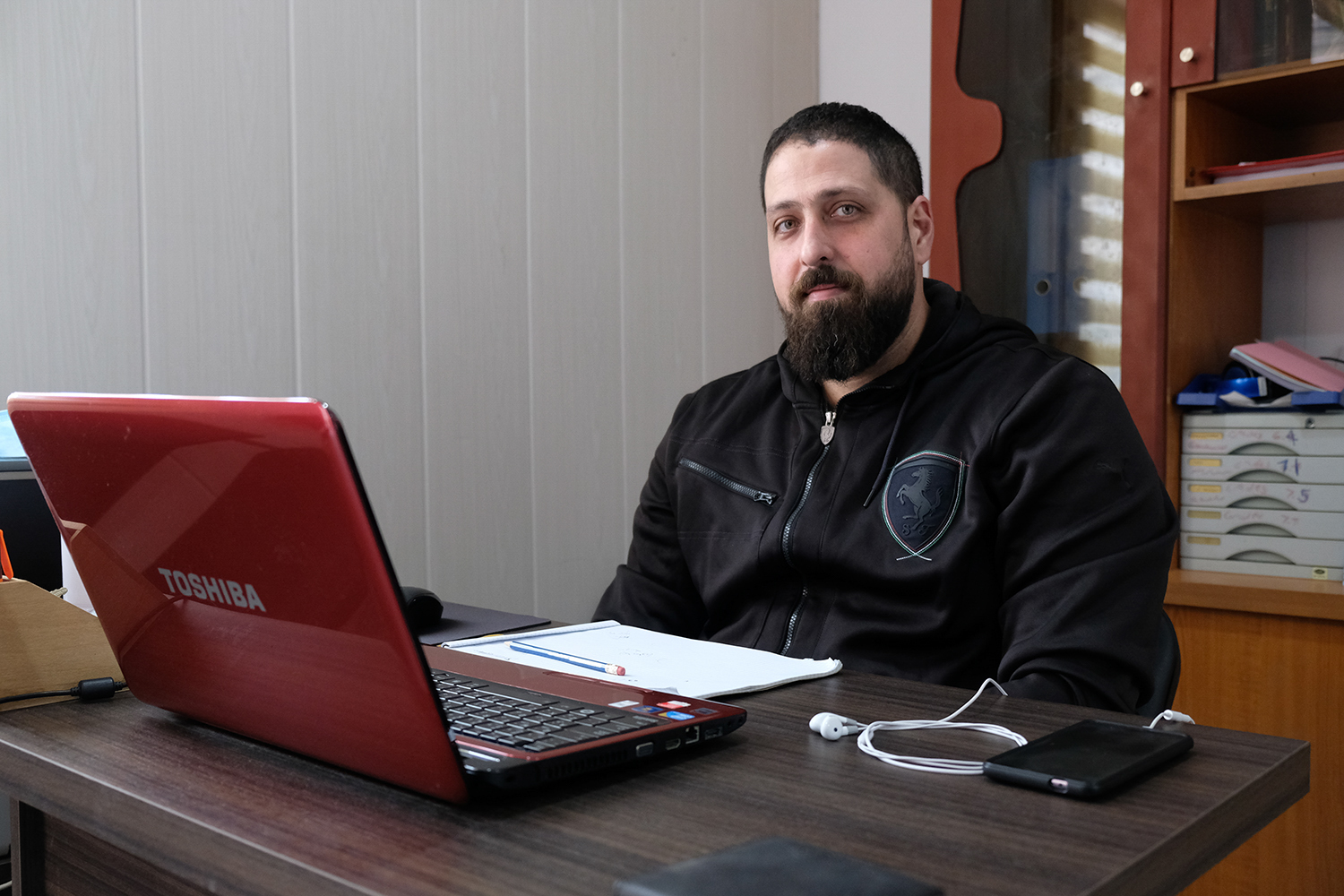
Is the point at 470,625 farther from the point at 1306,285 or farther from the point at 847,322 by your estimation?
the point at 1306,285

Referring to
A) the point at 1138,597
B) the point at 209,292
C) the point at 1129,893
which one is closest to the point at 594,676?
the point at 1129,893

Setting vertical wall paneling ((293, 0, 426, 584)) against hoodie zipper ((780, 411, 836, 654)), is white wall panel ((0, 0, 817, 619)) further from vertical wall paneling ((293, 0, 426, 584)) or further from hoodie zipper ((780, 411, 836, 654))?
hoodie zipper ((780, 411, 836, 654))

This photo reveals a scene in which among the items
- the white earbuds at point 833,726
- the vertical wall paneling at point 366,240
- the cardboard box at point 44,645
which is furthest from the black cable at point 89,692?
the vertical wall paneling at point 366,240

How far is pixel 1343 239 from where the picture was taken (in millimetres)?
2174

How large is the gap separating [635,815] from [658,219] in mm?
1944

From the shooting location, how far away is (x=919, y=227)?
1660 millimetres

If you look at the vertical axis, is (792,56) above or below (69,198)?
above

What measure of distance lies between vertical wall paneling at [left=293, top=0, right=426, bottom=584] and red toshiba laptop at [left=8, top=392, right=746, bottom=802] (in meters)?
1.12

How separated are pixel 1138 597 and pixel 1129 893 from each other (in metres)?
0.71

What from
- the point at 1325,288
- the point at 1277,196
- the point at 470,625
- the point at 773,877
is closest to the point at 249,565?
the point at 773,877

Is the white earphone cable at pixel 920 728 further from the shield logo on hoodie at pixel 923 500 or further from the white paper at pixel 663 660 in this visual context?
the shield logo on hoodie at pixel 923 500

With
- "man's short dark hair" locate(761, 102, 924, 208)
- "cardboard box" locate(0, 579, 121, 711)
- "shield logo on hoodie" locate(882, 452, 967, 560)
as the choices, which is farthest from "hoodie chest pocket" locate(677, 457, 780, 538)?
"cardboard box" locate(0, 579, 121, 711)

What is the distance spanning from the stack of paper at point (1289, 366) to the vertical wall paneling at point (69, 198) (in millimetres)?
1897

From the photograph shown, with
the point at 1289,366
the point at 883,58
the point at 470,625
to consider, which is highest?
the point at 883,58
